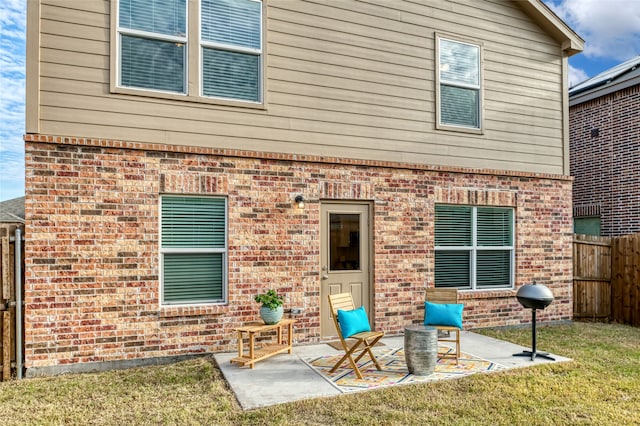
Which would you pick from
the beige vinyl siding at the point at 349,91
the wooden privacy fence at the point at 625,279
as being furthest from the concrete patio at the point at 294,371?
the wooden privacy fence at the point at 625,279

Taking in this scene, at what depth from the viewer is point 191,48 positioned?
20.4 feet

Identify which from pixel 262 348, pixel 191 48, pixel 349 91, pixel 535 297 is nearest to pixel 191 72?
pixel 191 48

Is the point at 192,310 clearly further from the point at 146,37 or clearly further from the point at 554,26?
the point at 554,26

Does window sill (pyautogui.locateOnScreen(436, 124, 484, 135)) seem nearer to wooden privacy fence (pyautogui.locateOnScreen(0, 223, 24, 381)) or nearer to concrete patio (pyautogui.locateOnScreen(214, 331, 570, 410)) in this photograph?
concrete patio (pyautogui.locateOnScreen(214, 331, 570, 410))

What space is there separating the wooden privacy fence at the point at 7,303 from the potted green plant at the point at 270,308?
2.98m

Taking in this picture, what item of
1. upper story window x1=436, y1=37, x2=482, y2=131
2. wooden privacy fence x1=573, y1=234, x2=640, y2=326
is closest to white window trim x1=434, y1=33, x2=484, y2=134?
upper story window x1=436, y1=37, x2=482, y2=131

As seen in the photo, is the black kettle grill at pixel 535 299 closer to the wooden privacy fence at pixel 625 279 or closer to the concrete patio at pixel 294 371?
the concrete patio at pixel 294 371

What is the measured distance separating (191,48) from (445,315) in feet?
17.1

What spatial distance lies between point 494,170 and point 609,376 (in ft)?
12.9

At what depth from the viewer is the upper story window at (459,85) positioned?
25.9ft

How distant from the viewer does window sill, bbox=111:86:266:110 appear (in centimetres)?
587

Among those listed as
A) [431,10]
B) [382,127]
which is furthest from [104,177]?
[431,10]

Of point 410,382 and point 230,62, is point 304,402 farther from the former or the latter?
point 230,62

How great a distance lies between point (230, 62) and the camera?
6492mm
